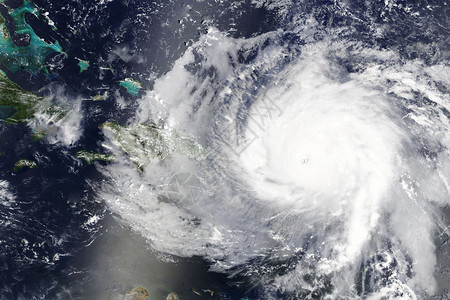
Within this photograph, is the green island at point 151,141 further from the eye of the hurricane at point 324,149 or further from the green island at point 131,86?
the eye of the hurricane at point 324,149

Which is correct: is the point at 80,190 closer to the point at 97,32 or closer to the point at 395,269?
the point at 97,32

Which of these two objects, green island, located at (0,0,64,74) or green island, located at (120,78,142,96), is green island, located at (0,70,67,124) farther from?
green island, located at (120,78,142,96)

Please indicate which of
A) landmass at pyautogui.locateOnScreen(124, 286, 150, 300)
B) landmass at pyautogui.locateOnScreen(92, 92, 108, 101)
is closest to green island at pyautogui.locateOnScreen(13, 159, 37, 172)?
landmass at pyautogui.locateOnScreen(92, 92, 108, 101)

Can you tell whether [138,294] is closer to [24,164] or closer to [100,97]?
[24,164]

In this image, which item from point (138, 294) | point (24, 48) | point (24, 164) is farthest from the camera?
point (138, 294)

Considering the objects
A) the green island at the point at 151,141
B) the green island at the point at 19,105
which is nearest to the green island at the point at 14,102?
the green island at the point at 19,105

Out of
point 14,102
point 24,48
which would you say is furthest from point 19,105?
point 24,48

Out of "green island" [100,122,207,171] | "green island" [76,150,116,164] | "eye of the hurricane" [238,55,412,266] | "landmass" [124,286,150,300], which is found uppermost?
"eye of the hurricane" [238,55,412,266]
